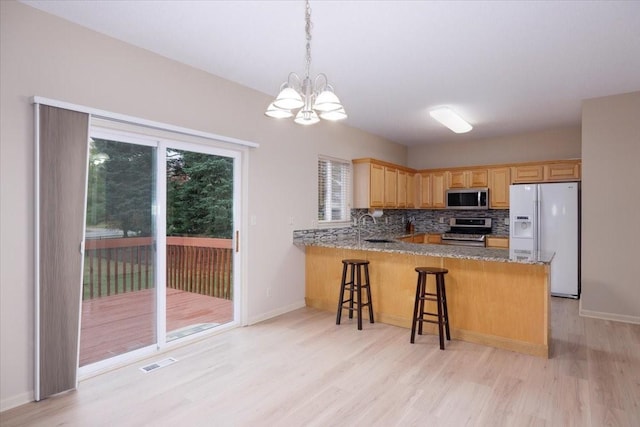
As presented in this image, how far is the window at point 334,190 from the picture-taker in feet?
17.2

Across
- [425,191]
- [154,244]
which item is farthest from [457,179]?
[154,244]

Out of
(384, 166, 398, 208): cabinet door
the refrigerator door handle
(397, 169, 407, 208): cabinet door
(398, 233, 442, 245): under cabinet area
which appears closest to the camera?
the refrigerator door handle

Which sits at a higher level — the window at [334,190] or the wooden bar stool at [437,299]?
the window at [334,190]

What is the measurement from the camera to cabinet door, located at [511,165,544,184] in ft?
19.0

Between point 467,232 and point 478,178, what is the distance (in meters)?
1.02

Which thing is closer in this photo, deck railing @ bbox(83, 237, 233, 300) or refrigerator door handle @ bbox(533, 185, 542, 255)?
deck railing @ bbox(83, 237, 233, 300)

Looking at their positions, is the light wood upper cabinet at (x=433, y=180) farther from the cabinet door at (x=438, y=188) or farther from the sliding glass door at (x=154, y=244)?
the sliding glass door at (x=154, y=244)

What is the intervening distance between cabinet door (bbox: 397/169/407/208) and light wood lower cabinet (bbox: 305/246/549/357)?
242 cm

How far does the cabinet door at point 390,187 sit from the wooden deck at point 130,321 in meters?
3.47

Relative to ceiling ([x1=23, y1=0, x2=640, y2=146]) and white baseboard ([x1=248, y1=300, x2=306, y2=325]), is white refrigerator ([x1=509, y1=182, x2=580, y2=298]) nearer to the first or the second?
ceiling ([x1=23, y1=0, x2=640, y2=146])

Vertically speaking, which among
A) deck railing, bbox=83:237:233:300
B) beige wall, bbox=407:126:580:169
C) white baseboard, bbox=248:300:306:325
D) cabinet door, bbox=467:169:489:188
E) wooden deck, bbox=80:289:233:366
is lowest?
white baseboard, bbox=248:300:306:325

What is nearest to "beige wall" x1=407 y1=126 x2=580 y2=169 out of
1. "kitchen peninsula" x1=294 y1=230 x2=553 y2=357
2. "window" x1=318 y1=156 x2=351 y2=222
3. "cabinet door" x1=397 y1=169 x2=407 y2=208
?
"cabinet door" x1=397 y1=169 x2=407 y2=208

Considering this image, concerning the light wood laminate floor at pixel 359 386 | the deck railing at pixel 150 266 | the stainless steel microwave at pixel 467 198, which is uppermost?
the stainless steel microwave at pixel 467 198

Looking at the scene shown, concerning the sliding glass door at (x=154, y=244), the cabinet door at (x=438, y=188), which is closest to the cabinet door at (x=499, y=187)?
the cabinet door at (x=438, y=188)
